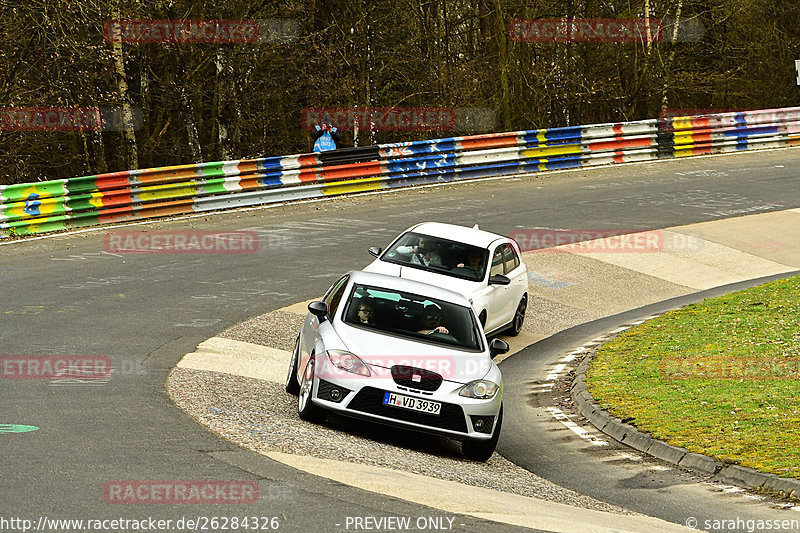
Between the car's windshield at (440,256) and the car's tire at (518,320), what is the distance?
4.75ft

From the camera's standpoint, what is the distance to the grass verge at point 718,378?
10586 millimetres

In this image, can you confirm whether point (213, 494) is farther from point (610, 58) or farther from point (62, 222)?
point (610, 58)

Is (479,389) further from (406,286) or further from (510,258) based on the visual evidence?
(510,258)

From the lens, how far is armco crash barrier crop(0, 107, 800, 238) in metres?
21.5

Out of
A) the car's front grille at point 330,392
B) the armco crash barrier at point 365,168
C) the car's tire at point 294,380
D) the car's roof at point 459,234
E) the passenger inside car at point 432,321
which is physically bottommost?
the car's tire at point 294,380

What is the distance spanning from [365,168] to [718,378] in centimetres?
1498

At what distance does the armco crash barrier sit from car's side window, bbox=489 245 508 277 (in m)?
9.83

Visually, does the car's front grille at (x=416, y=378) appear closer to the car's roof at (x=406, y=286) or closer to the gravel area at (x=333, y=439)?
the gravel area at (x=333, y=439)

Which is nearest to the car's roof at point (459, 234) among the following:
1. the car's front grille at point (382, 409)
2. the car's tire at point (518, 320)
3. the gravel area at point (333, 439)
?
the car's tire at point (518, 320)

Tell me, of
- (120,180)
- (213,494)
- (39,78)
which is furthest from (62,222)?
(213,494)

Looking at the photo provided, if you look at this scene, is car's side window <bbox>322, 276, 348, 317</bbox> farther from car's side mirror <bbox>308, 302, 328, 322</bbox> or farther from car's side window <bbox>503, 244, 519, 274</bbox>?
car's side window <bbox>503, 244, 519, 274</bbox>

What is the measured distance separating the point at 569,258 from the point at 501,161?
8.76 meters

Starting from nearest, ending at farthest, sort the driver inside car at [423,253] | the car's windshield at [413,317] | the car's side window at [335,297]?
the car's windshield at [413,317], the car's side window at [335,297], the driver inside car at [423,253]

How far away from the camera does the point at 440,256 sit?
15469 millimetres
